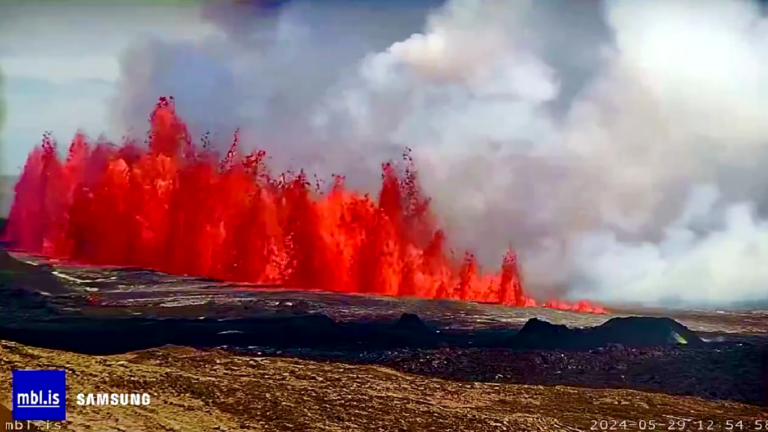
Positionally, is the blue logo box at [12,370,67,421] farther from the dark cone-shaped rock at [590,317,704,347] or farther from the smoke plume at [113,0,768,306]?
the dark cone-shaped rock at [590,317,704,347]

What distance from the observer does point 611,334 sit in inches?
185

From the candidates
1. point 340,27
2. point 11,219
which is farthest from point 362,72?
point 11,219

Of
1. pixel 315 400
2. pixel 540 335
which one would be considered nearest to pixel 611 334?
pixel 540 335

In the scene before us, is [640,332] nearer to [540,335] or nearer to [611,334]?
[611,334]

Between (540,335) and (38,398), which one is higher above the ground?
(540,335)

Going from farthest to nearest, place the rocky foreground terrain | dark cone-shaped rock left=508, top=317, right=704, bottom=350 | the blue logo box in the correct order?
dark cone-shaped rock left=508, top=317, right=704, bottom=350 < the rocky foreground terrain < the blue logo box

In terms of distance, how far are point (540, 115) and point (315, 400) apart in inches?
70.2

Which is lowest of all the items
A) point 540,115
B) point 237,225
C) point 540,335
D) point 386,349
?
point 386,349

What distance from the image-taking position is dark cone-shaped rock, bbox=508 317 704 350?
4688 mm

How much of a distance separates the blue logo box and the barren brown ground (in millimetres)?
46

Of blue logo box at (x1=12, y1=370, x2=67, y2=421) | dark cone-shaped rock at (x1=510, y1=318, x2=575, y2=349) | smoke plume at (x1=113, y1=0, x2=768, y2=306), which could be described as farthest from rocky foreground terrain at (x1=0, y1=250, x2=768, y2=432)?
smoke plume at (x1=113, y1=0, x2=768, y2=306)

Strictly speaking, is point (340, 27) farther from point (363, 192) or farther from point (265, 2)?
point (363, 192)

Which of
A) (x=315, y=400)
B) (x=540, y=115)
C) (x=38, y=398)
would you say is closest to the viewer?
(x=38, y=398)

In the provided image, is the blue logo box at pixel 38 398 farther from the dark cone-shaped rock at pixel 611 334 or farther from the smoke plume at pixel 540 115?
the dark cone-shaped rock at pixel 611 334
